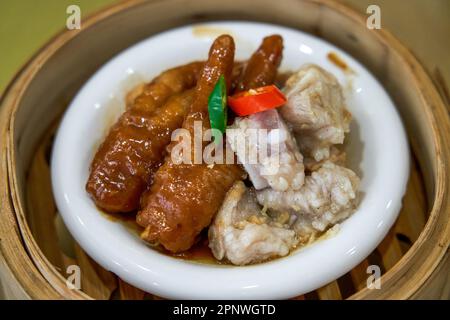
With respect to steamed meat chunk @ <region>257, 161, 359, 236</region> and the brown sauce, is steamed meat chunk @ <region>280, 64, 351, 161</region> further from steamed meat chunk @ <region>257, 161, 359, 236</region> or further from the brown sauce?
the brown sauce

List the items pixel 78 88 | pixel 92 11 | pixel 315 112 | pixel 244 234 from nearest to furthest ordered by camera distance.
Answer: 1. pixel 244 234
2. pixel 315 112
3. pixel 78 88
4. pixel 92 11

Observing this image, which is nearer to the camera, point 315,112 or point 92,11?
point 315,112

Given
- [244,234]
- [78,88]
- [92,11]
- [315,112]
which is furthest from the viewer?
→ [92,11]

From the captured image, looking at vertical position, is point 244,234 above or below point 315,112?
below

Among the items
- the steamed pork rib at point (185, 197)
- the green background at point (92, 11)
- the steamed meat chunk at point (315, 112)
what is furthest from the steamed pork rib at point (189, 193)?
the green background at point (92, 11)

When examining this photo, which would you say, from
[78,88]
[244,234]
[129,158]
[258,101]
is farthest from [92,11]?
[244,234]

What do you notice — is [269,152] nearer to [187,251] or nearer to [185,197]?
[185,197]

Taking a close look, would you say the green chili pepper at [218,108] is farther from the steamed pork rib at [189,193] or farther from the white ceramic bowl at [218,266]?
the white ceramic bowl at [218,266]

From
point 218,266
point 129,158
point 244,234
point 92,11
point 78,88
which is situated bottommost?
point 218,266

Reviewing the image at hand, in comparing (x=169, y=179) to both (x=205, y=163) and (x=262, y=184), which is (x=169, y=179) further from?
(x=262, y=184)
